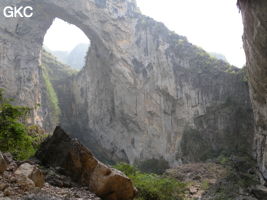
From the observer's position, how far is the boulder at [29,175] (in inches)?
251

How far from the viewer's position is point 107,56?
3347cm

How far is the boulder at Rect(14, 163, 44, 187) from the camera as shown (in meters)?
6.37

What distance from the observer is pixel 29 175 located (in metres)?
6.65

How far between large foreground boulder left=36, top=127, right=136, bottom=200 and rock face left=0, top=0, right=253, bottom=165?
17.3 metres

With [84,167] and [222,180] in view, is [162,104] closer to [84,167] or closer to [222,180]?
[222,180]

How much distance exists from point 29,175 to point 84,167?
2.12m

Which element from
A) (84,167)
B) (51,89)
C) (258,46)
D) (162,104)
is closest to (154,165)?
(162,104)

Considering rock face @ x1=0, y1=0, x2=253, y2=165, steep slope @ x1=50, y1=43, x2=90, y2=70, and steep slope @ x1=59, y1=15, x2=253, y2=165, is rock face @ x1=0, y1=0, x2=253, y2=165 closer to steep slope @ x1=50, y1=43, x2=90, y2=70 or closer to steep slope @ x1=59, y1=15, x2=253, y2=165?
steep slope @ x1=59, y1=15, x2=253, y2=165

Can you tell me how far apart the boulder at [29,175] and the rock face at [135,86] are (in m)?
19.1

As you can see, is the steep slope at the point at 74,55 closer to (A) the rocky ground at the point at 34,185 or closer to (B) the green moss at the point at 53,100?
(B) the green moss at the point at 53,100

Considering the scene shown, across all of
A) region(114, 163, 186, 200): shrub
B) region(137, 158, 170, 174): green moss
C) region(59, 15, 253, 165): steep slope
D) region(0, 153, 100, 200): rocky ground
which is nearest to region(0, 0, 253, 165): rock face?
region(59, 15, 253, 165): steep slope

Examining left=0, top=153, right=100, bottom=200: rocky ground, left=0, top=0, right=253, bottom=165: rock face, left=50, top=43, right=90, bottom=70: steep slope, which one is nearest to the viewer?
left=0, top=153, right=100, bottom=200: rocky ground

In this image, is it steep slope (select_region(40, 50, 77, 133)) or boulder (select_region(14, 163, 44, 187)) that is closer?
boulder (select_region(14, 163, 44, 187))

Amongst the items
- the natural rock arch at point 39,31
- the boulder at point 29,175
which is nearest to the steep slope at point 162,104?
the natural rock arch at point 39,31
